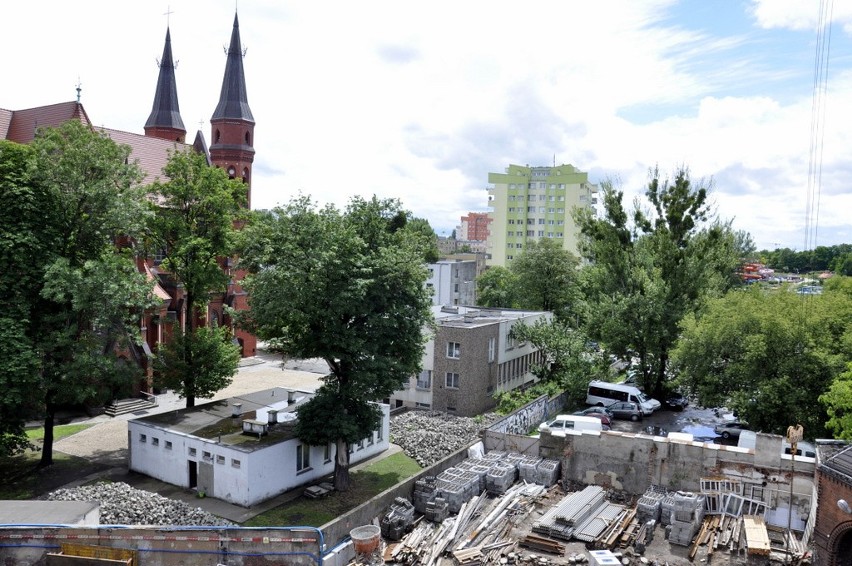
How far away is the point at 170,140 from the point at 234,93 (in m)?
6.52

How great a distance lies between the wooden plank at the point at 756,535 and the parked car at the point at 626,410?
1426 cm

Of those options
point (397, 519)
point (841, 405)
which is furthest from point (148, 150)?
point (841, 405)

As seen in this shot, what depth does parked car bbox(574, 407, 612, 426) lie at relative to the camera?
99.0 ft

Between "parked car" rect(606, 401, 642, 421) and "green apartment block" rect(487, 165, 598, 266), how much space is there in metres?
62.0

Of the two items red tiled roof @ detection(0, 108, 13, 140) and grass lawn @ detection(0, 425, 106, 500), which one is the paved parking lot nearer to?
grass lawn @ detection(0, 425, 106, 500)

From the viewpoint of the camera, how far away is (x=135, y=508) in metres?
18.9

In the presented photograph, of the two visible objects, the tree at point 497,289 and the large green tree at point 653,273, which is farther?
the tree at point 497,289

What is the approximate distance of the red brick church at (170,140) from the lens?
123 feet

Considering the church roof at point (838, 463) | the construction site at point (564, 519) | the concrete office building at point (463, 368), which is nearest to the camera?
the construction site at point (564, 519)

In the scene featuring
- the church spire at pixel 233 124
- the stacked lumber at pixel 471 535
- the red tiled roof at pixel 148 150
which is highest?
the church spire at pixel 233 124

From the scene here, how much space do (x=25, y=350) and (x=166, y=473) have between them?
23.0ft

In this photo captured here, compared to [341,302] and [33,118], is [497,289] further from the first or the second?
[341,302]

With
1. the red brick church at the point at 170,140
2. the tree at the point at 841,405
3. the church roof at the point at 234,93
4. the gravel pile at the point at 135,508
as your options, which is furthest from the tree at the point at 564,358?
the church roof at the point at 234,93

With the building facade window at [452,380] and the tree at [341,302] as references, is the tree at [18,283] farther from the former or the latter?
the building facade window at [452,380]
